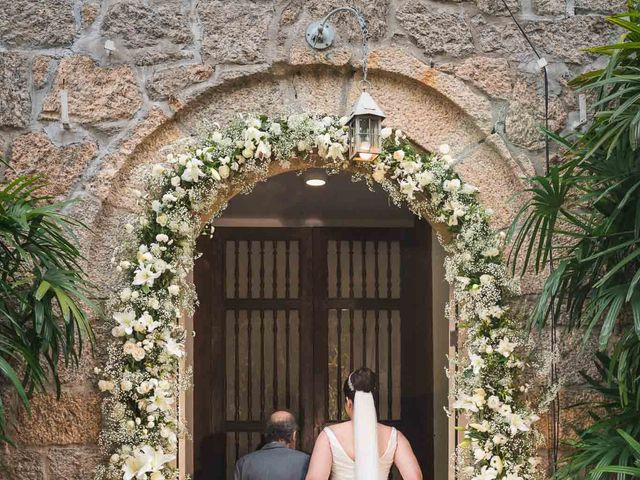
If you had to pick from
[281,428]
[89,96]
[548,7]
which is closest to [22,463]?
[281,428]

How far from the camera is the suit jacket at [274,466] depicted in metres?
4.48

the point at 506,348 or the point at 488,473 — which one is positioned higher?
the point at 506,348

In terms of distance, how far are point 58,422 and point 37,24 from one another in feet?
6.16

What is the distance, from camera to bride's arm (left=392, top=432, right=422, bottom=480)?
4.32 m

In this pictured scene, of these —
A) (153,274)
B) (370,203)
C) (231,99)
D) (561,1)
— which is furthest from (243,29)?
(370,203)

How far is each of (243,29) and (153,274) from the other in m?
1.26

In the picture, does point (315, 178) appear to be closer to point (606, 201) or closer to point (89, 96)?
point (89, 96)

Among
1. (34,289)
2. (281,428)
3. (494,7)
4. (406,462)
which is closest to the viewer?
(34,289)

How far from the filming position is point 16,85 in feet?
13.4

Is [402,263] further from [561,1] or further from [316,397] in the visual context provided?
[561,1]

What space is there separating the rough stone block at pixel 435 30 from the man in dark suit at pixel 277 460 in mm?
2123

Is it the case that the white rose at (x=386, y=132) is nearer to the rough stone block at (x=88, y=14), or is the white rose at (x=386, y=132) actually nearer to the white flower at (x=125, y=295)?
the white flower at (x=125, y=295)

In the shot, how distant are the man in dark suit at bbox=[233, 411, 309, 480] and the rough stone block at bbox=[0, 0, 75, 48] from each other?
2.28m

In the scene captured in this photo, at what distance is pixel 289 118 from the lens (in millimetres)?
4027
